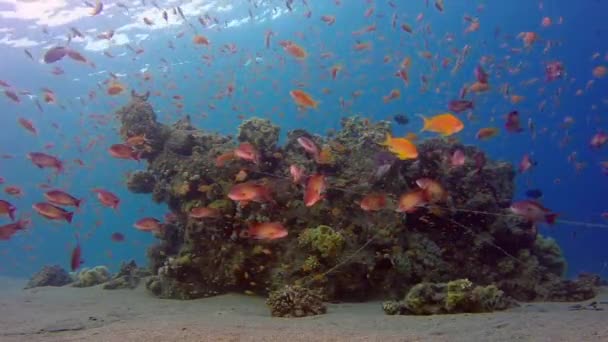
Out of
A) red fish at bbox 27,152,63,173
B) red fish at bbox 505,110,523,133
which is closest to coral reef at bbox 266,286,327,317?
red fish at bbox 27,152,63,173

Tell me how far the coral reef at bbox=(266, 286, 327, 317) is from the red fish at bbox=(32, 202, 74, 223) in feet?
14.0

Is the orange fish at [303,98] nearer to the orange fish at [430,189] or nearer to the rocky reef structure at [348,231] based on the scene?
the rocky reef structure at [348,231]

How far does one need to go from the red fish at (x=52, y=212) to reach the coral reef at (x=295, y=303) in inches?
168

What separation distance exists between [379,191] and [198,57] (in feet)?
132

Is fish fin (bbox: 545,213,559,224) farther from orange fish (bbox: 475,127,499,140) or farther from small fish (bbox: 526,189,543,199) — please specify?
small fish (bbox: 526,189,543,199)

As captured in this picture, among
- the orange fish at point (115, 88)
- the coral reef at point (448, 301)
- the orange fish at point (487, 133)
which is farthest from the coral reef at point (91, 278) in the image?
the orange fish at point (487, 133)

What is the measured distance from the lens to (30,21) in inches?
1142

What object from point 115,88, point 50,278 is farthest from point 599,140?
point 50,278

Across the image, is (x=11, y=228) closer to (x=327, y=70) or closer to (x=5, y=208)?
(x=5, y=208)

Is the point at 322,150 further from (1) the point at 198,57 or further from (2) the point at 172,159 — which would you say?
(1) the point at 198,57

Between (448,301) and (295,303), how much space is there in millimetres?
2395

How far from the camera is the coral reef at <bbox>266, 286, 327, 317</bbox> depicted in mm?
6586

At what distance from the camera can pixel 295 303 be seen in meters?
6.64

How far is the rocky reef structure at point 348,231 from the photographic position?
8258mm
